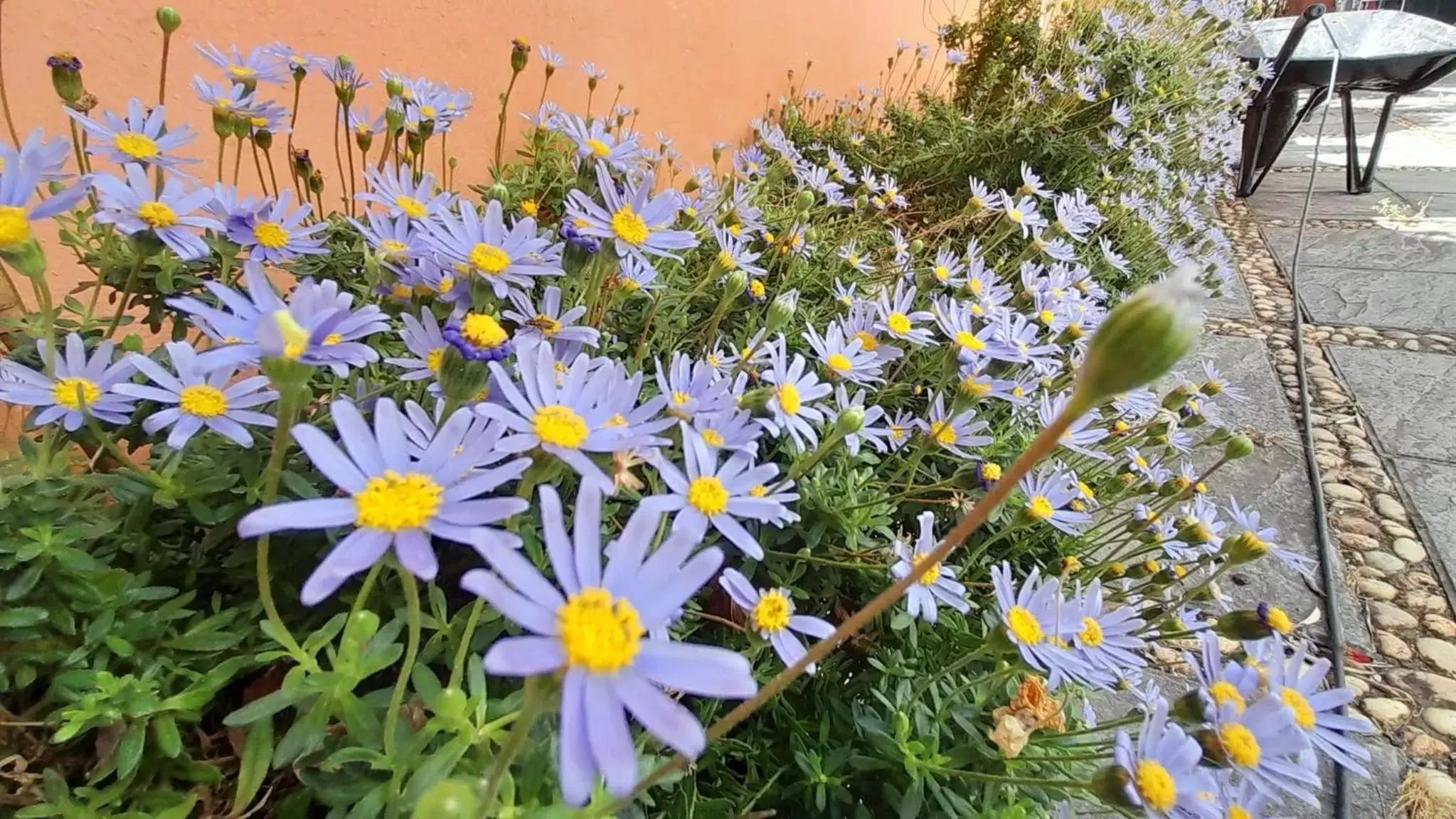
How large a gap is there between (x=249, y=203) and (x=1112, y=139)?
6.72 ft

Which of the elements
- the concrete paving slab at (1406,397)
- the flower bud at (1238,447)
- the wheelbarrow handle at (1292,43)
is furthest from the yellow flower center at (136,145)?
the wheelbarrow handle at (1292,43)

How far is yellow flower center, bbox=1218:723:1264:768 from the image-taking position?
605mm

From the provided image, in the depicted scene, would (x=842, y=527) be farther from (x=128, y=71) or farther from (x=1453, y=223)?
(x=1453, y=223)

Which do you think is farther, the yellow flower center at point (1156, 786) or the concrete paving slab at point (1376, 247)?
the concrete paving slab at point (1376, 247)

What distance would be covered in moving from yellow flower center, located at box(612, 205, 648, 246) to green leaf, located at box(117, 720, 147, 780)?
1.77ft

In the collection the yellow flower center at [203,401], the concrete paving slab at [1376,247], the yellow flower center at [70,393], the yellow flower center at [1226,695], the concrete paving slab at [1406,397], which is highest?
the yellow flower center at [70,393]

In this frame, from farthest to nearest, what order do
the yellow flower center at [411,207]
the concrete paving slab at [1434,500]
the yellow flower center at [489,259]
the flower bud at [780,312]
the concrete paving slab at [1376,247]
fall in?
the concrete paving slab at [1376,247] → the concrete paving slab at [1434,500] → the flower bud at [780,312] → the yellow flower center at [411,207] → the yellow flower center at [489,259]

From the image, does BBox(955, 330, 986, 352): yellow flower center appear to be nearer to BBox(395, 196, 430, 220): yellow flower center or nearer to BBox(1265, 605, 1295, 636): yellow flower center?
BBox(1265, 605, 1295, 636): yellow flower center

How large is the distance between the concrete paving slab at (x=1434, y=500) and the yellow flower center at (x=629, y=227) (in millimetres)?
1762

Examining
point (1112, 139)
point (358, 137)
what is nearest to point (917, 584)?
point (358, 137)

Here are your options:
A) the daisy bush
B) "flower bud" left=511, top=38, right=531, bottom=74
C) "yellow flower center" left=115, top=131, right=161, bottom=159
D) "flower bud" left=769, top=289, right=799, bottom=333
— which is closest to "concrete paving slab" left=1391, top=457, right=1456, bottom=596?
the daisy bush

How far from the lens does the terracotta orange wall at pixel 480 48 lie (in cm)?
98

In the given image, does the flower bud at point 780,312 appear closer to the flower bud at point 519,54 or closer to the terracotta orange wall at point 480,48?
the flower bud at point 519,54

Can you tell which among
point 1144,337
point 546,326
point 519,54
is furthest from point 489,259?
point 519,54
